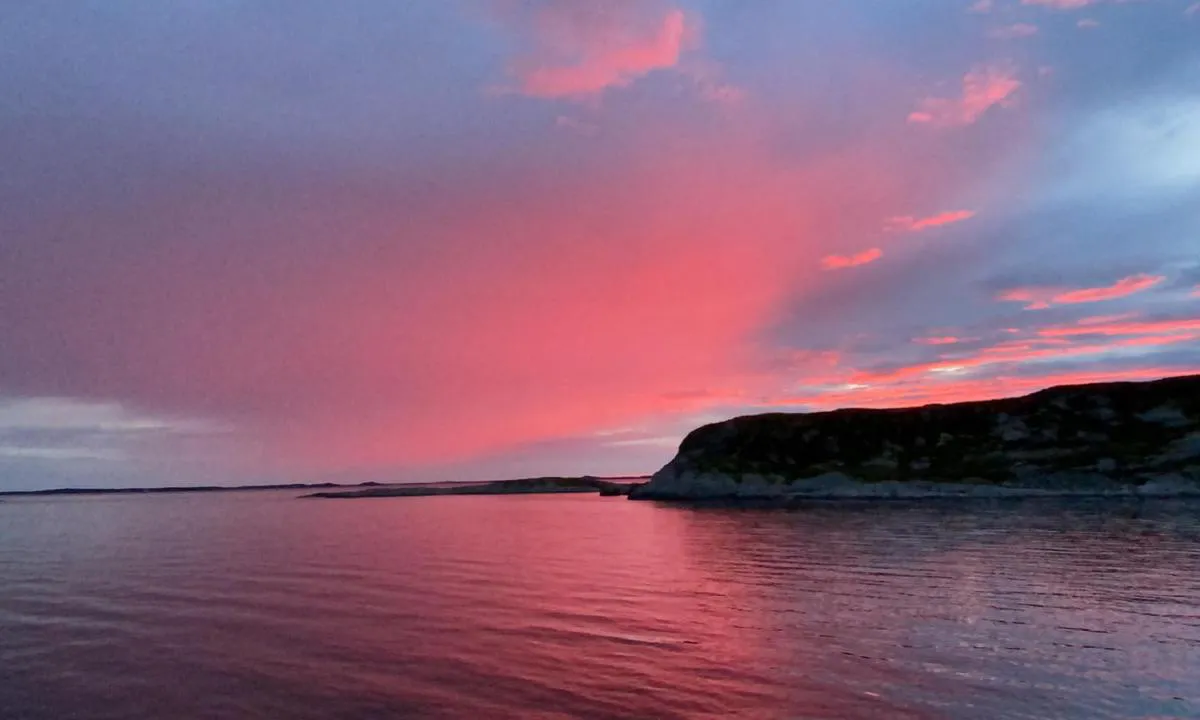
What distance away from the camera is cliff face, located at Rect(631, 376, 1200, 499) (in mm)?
111750

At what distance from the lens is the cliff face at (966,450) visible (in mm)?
111750

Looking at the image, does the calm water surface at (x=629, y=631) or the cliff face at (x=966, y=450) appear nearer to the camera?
the calm water surface at (x=629, y=631)

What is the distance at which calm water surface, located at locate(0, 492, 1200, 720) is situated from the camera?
1975cm

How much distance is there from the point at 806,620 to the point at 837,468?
114 m

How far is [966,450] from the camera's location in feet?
427

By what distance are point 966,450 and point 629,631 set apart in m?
122

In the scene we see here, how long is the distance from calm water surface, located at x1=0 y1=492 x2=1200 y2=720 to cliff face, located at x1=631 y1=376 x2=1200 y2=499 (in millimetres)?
64641

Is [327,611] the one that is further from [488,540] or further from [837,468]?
[837,468]

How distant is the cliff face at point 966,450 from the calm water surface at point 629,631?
64.6 m

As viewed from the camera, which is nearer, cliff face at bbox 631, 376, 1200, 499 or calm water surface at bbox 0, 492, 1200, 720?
calm water surface at bbox 0, 492, 1200, 720

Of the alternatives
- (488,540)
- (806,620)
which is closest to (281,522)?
(488,540)

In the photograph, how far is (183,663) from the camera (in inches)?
979

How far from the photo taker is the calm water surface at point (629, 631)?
64.8 feet

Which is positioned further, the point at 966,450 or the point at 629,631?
the point at 966,450
